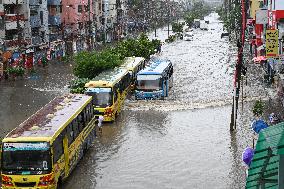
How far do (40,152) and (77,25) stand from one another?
63411 mm

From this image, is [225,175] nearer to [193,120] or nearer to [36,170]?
[36,170]

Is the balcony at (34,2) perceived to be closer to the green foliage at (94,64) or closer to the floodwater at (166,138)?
the floodwater at (166,138)

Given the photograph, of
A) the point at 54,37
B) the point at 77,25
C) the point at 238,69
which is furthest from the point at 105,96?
the point at 77,25

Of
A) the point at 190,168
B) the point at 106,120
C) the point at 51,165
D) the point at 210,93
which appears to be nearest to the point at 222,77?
the point at 210,93

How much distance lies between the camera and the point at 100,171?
2141 centimetres

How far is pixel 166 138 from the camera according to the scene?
2647 cm

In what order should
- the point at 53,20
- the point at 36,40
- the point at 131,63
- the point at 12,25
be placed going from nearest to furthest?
the point at 131,63 → the point at 12,25 → the point at 36,40 → the point at 53,20

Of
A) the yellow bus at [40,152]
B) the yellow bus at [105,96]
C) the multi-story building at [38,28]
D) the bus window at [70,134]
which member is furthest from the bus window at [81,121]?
the multi-story building at [38,28]

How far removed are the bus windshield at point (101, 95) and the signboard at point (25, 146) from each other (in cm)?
1254

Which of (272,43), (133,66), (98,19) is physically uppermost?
(272,43)

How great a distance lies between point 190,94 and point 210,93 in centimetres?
162

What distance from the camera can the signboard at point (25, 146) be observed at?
1717cm

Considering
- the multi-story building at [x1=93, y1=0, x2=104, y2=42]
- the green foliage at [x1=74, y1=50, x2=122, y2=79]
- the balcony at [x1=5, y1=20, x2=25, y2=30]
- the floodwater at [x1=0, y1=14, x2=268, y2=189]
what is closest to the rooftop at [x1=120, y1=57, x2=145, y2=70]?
the green foliage at [x1=74, y1=50, x2=122, y2=79]

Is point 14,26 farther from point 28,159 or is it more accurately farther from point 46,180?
point 46,180
